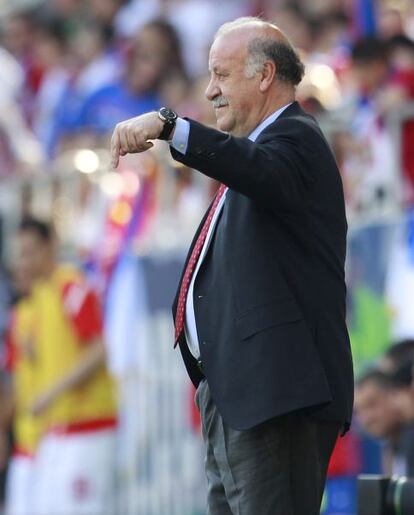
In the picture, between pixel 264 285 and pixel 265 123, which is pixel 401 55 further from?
pixel 264 285

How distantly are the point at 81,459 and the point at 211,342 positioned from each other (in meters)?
4.97

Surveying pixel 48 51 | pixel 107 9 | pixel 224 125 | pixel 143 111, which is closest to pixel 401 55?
pixel 143 111

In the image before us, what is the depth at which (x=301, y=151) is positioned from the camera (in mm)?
4496

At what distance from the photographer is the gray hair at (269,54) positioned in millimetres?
4652

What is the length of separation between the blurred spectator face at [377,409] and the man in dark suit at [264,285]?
9.57 feet

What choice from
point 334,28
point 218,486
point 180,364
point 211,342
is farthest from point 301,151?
point 334,28

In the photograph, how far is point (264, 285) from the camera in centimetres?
446

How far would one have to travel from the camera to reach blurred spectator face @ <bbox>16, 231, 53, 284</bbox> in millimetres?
9328

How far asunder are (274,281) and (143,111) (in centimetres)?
752

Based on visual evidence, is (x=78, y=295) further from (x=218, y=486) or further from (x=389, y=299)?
(x=218, y=486)

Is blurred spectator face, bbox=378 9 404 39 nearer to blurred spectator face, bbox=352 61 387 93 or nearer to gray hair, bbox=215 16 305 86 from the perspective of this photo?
blurred spectator face, bbox=352 61 387 93

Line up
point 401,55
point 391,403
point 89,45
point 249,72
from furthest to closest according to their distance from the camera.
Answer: point 89,45 < point 401,55 < point 391,403 < point 249,72

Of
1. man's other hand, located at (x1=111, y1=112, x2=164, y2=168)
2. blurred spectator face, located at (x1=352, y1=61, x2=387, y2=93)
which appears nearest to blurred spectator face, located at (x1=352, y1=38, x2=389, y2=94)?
blurred spectator face, located at (x1=352, y1=61, x2=387, y2=93)

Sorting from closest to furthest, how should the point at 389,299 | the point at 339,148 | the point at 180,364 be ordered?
the point at 389,299 < the point at 339,148 < the point at 180,364
